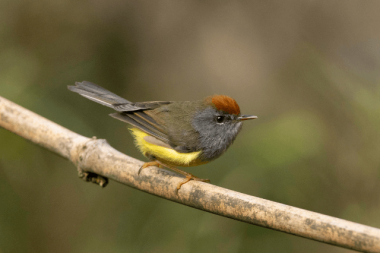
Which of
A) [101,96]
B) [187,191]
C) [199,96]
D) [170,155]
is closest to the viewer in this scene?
[187,191]

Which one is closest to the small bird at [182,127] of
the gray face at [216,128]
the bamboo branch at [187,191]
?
the gray face at [216,128]

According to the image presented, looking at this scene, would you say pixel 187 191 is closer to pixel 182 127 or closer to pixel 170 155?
pixel 170 155

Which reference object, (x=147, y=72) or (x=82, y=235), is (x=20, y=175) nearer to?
(x=82, y=235)

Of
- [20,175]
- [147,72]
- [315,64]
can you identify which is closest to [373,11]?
[315,64]

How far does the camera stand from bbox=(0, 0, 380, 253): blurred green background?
3207mm

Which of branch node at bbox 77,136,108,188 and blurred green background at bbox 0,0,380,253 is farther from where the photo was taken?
blurred green background at bbox 0,0,380,253

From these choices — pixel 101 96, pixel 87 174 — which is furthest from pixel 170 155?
pixel 101 96

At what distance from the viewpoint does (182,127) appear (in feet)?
8.93

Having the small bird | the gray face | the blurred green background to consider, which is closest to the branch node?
the small bird

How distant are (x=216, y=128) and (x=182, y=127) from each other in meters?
0.26

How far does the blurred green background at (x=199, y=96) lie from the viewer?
10.5ft

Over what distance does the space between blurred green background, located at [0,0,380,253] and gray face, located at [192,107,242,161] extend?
683 mm

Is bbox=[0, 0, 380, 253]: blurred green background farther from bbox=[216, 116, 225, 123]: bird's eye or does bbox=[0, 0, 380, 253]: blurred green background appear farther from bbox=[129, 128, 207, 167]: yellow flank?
bbox=[129, 128, 207, 167]: yellow flank

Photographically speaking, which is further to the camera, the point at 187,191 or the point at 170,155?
the point at 170,155
